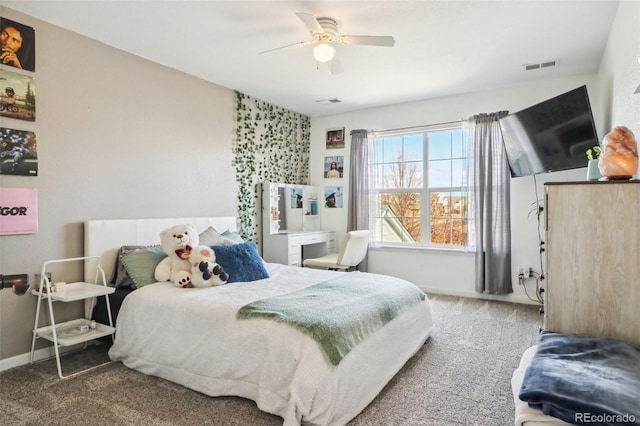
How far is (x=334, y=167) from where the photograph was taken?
5613 mm

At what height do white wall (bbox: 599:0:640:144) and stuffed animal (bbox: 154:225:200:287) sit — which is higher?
white wall (bbox: 599:0:640:144)

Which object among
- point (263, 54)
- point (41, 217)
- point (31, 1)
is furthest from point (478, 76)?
point (41, 217)

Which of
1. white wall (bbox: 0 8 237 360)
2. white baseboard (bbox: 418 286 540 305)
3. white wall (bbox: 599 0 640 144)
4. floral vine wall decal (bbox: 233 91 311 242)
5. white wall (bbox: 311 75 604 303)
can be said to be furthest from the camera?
floral vine wall decal (bbox: 233 91 311 242)

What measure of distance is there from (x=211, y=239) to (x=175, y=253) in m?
0.51

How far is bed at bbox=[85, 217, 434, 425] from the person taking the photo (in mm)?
1897

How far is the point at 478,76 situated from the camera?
13.1 feet

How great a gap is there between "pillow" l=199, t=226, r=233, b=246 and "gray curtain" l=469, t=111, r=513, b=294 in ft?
9.80

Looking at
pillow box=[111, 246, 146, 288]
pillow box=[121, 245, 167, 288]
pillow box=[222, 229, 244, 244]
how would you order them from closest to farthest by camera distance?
pillow box=[121, 245, 167, 288]
pillow box=[111, 246, 146, 288]
pillow box=[222, 229, 244, 244]

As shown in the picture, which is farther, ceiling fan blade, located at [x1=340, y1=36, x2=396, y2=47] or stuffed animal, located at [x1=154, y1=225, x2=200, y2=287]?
stuffed animal, located at [x1=154, y1=225, x2=200, y2=287]

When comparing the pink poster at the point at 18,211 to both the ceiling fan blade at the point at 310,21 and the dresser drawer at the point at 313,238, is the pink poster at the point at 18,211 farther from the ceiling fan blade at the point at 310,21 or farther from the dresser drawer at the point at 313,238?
the dresser drawer at the point at 313,238

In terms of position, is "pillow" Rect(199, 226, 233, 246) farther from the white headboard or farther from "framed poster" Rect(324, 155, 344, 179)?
"framed poster" Rect(324, 155, 344, 179)

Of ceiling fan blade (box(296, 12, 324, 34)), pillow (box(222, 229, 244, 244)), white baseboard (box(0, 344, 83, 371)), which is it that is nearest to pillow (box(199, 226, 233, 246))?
pillow (box(222, 229, 244, 244))

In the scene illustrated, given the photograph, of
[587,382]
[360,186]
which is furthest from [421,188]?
[587,382]

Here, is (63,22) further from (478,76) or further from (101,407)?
(478,76)
